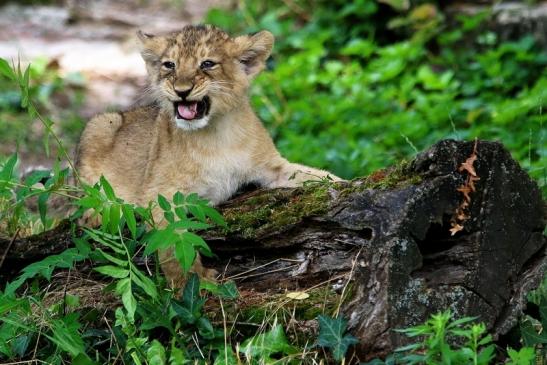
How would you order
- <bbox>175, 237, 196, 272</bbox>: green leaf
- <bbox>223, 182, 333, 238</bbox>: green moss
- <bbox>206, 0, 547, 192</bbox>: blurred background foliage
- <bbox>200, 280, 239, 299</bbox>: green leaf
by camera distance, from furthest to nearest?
<bbox>206, 0, 547, 192</bbox>: blurred background foliage → <bbox>223, 182, 333, 238</bbox>: green moss → <bbox>200, 280, 239, 299</bbox>: green leaf → <bbox>175, 237, 196, 272</bbox>: green leaf

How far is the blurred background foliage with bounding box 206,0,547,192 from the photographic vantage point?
10.3 metres

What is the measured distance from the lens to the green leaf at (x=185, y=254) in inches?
183

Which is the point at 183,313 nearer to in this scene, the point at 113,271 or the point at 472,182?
the point at 113,271

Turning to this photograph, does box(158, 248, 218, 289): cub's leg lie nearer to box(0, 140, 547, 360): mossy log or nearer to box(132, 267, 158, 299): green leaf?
box(0, 140, 547, 360): mossy log

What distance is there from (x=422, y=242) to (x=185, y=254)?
1.23 metres

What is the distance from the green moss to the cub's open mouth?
0.88m

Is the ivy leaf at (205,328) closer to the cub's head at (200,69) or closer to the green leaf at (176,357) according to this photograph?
the green leaf at (176,357)

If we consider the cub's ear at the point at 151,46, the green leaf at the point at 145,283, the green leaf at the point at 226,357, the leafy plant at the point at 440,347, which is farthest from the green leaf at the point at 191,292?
the cub's ear at the point at 151,46

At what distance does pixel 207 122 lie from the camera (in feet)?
21.5

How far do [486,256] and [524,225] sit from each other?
312 mm

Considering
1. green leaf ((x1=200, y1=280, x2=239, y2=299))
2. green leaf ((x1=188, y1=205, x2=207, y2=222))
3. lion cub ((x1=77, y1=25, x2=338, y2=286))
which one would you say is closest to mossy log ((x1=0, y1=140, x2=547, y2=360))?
green leaf ((x1=200, y1=280, x2=239, y2=299))

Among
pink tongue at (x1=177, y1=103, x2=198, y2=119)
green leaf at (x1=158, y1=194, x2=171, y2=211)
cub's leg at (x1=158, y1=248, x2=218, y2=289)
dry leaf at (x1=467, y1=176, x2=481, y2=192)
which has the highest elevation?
dry leaf at (x1=467, y1=176, x2=481, y2=192)

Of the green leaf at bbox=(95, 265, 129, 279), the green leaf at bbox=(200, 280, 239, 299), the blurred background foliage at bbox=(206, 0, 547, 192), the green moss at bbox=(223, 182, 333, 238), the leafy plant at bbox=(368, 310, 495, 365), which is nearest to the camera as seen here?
the leafy plant at bbox=(368, 310, 495, 365)

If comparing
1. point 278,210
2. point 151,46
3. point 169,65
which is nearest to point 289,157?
point 151,46
